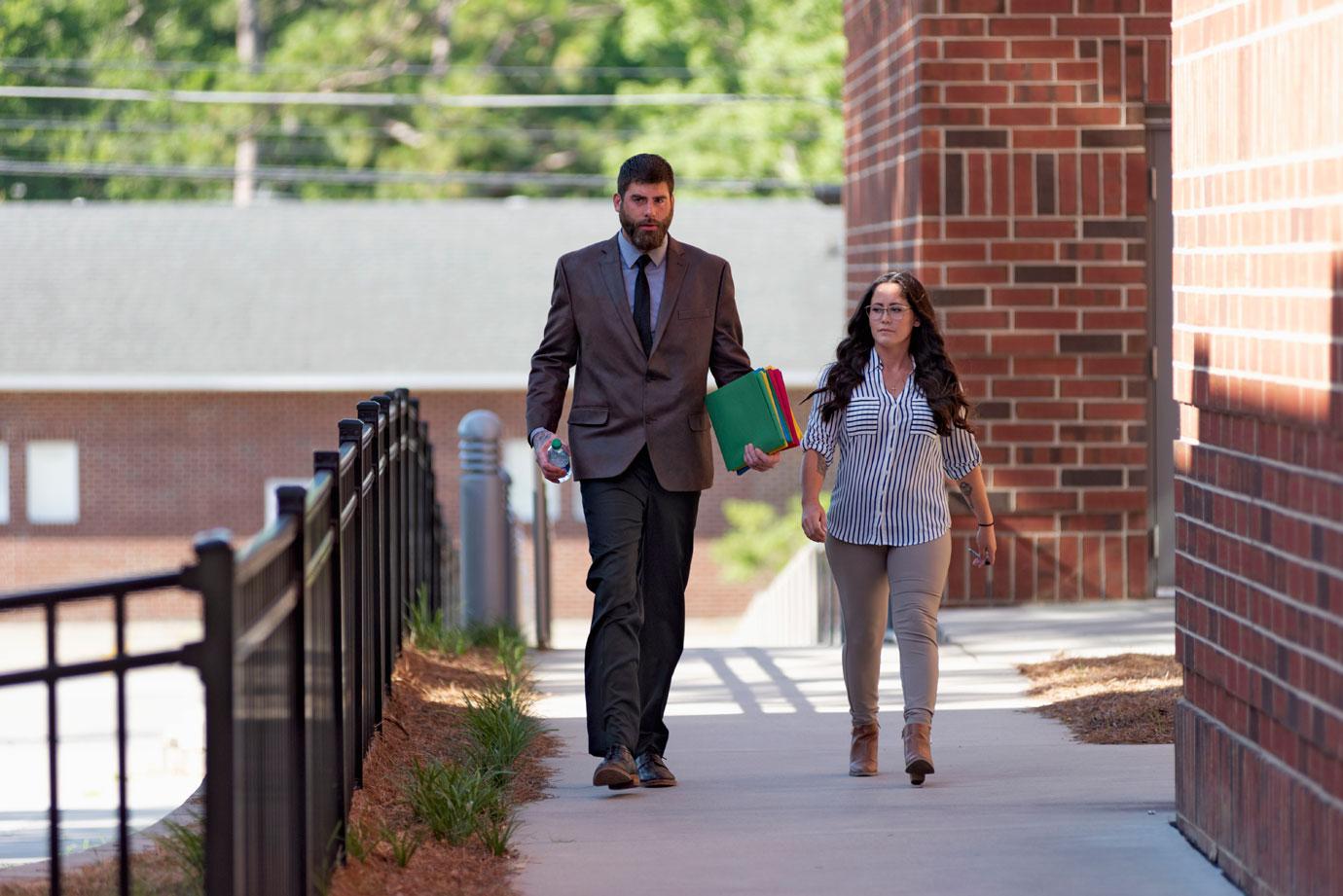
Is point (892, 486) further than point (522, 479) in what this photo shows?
No

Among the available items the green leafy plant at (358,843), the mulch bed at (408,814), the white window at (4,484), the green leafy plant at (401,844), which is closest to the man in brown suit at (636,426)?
the mulch bed at (408,814)

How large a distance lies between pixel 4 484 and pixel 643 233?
91.0ft

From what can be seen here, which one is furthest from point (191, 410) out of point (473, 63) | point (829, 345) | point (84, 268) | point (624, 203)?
point (624, 203)

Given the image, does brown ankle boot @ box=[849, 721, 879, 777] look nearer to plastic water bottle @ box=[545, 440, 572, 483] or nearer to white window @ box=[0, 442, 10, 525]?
plastic water bottle @ box=[545, 440, 572, 483]

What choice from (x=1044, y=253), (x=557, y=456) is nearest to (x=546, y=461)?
(x=557, y=456)

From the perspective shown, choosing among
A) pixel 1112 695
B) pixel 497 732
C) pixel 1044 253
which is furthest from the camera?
pixel 1044 253

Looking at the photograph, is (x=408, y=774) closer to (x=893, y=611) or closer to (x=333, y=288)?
(x=893, y=611)

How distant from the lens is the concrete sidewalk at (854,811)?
541 centimetres

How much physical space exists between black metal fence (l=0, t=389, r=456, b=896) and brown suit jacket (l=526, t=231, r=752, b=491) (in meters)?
0.72

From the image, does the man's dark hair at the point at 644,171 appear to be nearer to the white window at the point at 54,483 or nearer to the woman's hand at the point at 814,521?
the woman's hand at the point at 814,521

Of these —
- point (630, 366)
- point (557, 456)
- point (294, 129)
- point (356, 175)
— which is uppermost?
point (294, 129)

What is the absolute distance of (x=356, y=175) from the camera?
42.8m

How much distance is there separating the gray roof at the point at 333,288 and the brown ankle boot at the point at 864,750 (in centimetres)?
2473

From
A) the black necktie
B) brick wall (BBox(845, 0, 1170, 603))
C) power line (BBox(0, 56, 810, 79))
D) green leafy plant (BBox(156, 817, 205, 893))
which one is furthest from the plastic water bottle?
power line (BBox(0, 56, 810, 79))
